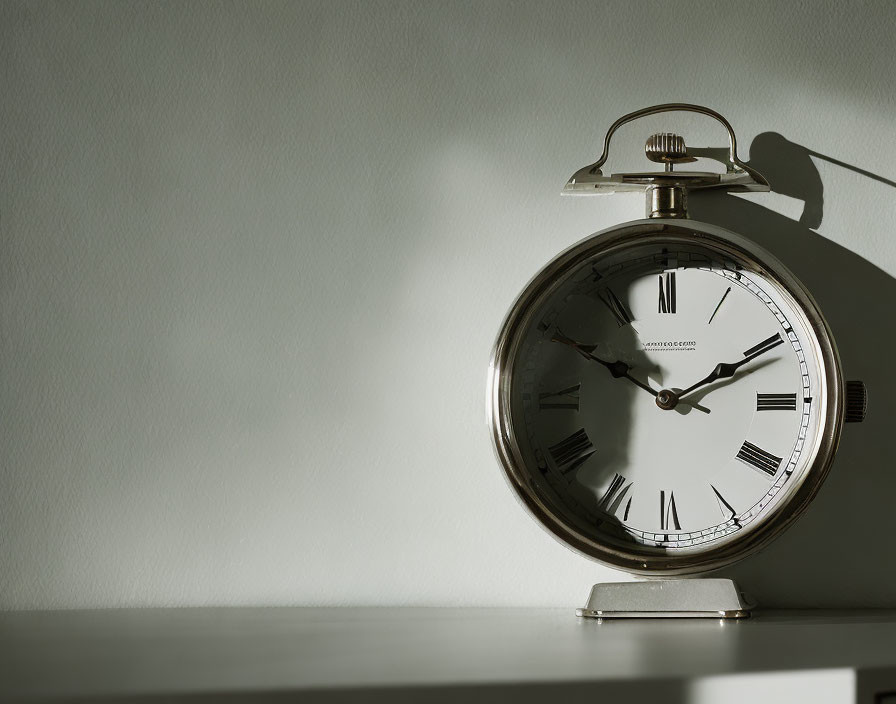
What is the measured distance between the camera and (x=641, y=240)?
101 centimetres

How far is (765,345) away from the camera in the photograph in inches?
38.9

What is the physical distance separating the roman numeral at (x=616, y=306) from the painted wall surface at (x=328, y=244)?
0.11 metres

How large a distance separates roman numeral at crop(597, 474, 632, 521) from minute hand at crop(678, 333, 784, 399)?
15 cm

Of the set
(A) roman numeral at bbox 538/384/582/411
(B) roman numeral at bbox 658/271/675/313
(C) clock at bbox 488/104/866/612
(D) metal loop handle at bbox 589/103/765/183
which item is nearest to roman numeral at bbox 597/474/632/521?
(C) clock at bbox 488/104/866/612

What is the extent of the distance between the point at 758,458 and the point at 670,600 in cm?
19

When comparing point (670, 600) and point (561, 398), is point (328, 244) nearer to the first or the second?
point (561, 398)

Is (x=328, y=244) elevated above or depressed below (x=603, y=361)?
above

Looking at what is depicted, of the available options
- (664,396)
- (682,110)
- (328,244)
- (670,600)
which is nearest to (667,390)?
(664,396)

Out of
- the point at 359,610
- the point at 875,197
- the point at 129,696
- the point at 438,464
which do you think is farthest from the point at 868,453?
the point at 129,696

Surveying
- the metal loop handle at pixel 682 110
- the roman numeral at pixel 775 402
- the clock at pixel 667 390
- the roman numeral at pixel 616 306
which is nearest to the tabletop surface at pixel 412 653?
the clock at pixel 667 390

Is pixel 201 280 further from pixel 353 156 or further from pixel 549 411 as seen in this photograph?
pixel 549 411

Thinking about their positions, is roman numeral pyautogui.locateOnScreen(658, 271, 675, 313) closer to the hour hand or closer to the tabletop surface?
the hour hand

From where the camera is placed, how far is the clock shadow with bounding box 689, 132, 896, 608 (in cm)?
104

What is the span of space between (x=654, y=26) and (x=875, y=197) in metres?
0.36
